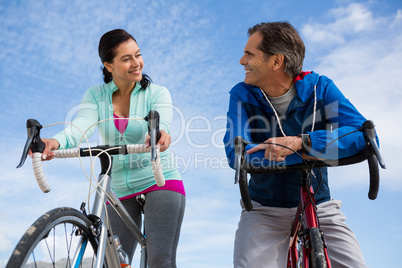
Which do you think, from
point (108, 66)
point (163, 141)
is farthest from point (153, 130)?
point (108, 66)

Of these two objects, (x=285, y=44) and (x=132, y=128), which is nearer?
(x=285, y=44)

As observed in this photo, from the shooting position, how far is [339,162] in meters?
2.32

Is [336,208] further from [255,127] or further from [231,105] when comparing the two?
[231,105]

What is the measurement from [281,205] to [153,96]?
4.49 ft

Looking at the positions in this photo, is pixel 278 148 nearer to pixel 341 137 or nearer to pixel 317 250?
pixel 341 137

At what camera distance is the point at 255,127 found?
2.91 metres

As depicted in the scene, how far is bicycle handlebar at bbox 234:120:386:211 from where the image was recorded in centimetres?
220

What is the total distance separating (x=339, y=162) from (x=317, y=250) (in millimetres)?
496

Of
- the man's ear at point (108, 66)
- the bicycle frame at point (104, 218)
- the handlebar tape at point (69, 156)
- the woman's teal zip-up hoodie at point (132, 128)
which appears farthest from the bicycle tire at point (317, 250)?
the man's ear at point (108, 66)

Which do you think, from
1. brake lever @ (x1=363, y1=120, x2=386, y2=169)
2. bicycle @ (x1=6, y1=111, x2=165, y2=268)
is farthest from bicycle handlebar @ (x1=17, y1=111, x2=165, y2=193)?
brake lever @ (x1=363, y1=120, x2=386, y2=169)

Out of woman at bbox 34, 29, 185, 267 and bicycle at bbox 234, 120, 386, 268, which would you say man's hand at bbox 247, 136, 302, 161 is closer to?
bicycle at bbox 234, 120, 386, 268

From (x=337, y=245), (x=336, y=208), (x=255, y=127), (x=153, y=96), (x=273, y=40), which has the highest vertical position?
(x=273, y=40)

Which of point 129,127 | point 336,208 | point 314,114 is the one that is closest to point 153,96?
point 129,127

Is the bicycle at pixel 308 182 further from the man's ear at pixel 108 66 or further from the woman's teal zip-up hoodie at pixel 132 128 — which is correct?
the man's ear at pixel 108 66
